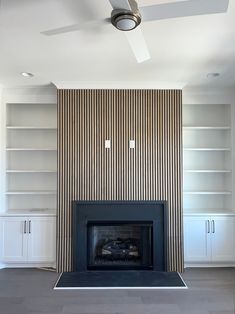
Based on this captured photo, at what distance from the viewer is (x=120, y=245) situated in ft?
14.3

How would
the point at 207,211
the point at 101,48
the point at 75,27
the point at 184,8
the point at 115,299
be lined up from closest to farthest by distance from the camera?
the point at 184,8
the point at 75,27
the point at 101,48
the point at 115,299
the point at 207,211

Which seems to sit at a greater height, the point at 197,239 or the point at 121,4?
the point at 121,4

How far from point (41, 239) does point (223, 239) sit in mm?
2688

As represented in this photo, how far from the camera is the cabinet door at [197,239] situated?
14.1 feet

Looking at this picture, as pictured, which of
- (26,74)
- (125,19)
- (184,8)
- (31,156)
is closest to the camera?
(184,8)

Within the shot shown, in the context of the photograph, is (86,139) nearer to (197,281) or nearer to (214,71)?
(214,71)

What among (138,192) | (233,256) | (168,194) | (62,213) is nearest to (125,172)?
(138,192)

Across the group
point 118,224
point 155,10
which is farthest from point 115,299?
point 155,10

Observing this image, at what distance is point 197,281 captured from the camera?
3.79 m

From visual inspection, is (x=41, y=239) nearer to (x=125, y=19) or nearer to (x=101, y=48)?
(x=101, y=48)

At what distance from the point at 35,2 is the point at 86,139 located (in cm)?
224

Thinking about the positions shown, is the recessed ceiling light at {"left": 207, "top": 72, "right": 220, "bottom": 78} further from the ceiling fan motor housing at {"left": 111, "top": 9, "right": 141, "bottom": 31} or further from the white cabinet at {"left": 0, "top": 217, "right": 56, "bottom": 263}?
the white cabinet at {"left": 0, "top": 217, "right": 56, "bottom": 263}

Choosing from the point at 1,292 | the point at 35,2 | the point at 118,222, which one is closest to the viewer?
the point at 35,2

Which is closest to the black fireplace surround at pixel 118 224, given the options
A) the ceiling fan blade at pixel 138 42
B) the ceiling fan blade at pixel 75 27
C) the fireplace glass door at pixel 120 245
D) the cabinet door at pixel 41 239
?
the fireplace glass door at pixel 120 245
